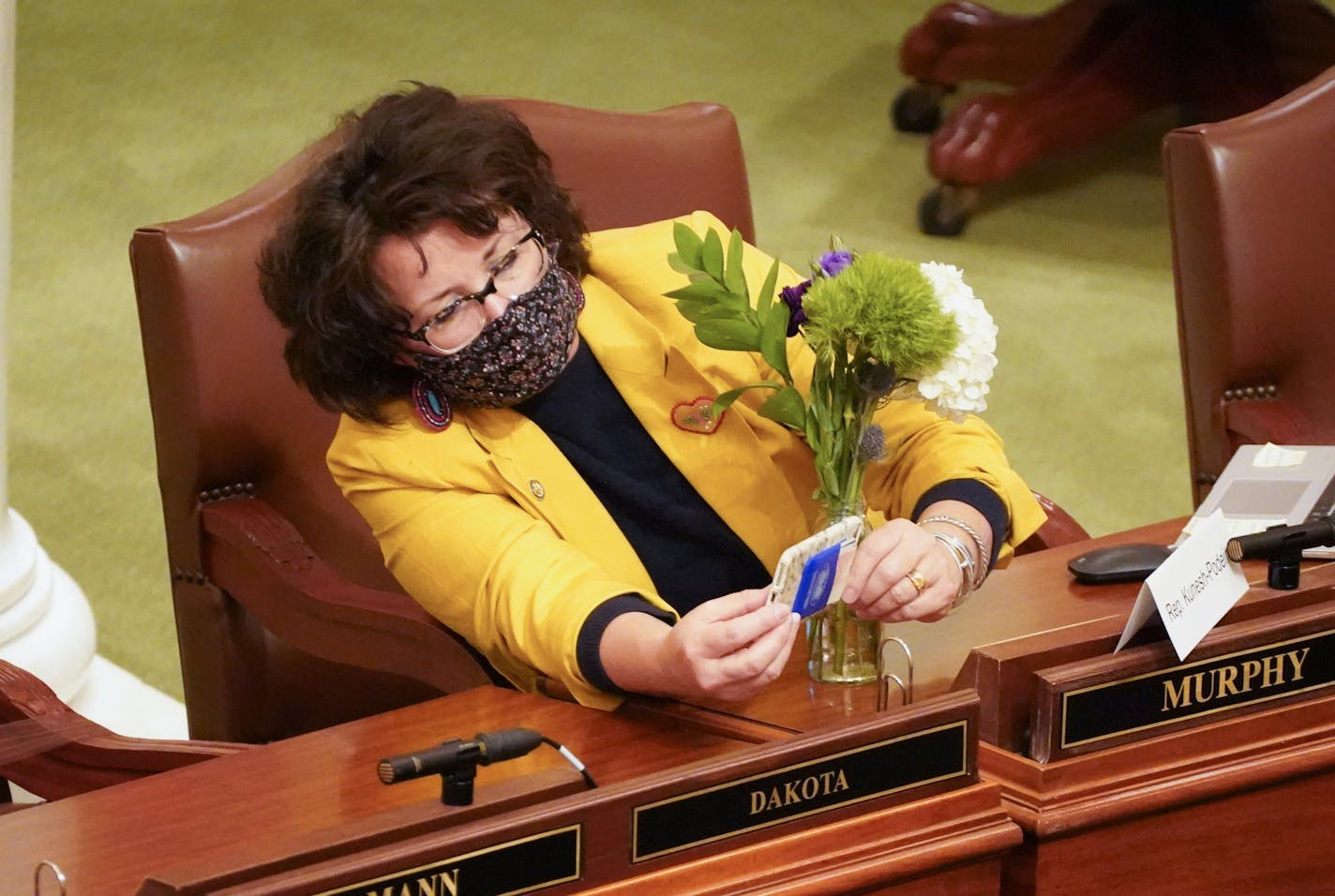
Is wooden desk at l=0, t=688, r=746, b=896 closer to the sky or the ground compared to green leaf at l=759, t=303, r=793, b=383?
closer to the ground

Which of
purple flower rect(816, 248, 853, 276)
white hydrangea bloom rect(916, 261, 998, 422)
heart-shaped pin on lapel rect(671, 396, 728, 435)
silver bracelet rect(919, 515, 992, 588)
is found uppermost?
purple flower rect(816, 248, 853, 276)

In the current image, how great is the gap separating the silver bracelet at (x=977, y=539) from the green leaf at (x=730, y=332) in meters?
0.27

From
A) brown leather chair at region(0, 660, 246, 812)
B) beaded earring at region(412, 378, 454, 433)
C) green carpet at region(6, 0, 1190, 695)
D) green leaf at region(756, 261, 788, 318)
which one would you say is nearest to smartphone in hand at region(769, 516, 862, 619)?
green leaf at region(756, 261, 788, 318)

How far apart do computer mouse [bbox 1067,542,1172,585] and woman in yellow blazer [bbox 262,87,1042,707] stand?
3.2 inches

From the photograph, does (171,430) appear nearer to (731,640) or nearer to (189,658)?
(189,658)

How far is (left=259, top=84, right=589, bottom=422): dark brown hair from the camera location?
5.92ft

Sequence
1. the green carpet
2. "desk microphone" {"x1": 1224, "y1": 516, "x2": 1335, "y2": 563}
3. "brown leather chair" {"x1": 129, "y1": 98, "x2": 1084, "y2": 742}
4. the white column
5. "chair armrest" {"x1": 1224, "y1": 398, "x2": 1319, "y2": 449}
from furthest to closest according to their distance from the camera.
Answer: the green carpet
the white column
"chair armrest" {"x1": 1224, "y1": 398, "x2": 1319, "y2": 449}
"brown leather chair" {"x1": 129, "y1": 98, "x2": 1084, "y2": 742}
"desk microphone" {"x1": 1224, "y1": 516, "x2": 1335, "y2": 563}

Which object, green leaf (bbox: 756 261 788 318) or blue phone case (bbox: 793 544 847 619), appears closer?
blue phone case (bbox: 793 544 847 619)

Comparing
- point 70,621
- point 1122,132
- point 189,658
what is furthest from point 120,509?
point 1122,132

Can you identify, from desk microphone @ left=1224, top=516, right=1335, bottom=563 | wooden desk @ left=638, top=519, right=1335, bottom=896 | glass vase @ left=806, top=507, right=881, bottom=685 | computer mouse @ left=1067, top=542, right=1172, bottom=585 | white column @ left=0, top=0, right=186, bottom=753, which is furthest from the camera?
white column @ left=0, top=0, right=186, bottom=753

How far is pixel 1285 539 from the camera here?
1651 mm

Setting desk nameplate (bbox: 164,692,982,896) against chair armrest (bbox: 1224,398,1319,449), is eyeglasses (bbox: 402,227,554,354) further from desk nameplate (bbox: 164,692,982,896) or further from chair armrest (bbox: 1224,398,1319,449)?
chair armrest (bbox: 1224,398,1319,449)

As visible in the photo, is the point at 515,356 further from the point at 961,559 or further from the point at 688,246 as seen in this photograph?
the point at 961,559

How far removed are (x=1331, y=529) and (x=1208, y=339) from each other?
92 centimetres
